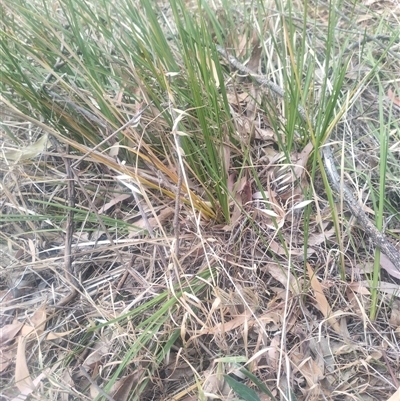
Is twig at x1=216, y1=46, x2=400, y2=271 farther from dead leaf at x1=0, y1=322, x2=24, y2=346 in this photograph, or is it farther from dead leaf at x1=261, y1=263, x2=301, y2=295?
dead leaf at x1=0, y1=322, x2=24, y2=346

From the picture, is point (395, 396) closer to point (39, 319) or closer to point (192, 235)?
point (192, 235)

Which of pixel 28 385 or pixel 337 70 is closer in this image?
pixel 28 385

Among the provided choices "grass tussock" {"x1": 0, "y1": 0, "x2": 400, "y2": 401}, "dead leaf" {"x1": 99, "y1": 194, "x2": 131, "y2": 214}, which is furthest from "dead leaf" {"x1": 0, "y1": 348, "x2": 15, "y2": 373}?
"dead leaf" {"x1": 99, "y1": 194, "x2": 131, "y2": 214}

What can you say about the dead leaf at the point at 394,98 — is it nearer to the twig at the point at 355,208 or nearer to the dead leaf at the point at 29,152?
the twig at the point at 355,208

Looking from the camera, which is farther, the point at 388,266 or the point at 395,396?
the point at 388,266

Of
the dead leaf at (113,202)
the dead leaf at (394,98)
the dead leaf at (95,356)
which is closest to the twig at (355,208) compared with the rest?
the dead leaf at (394,98)

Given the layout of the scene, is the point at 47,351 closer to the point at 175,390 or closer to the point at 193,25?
the point at 175,390

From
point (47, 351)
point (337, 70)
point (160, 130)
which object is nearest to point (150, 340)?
point (47, 351)

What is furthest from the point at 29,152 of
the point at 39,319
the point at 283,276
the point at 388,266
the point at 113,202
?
the point at 388,266
